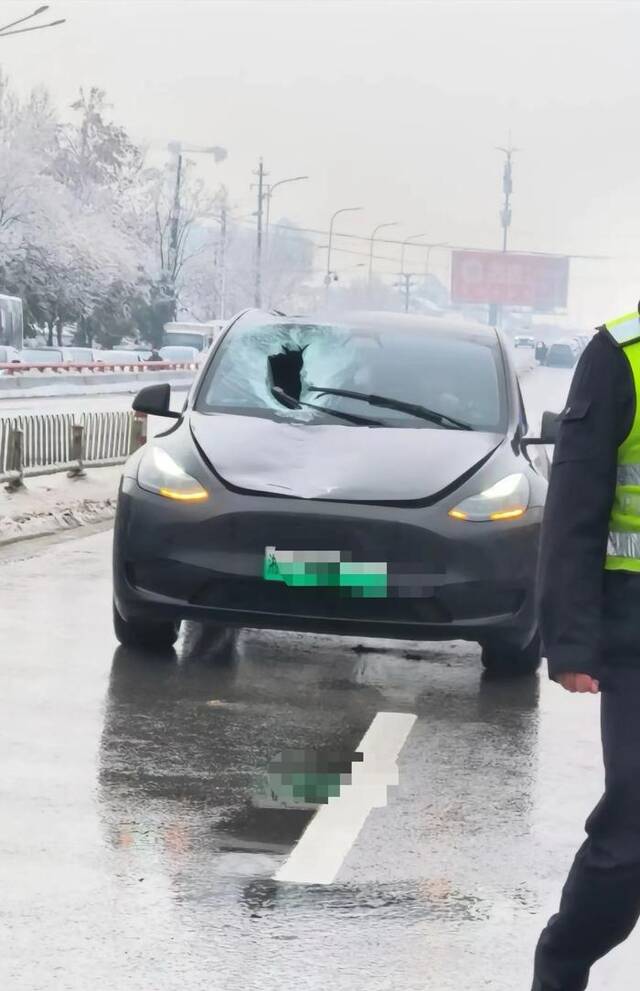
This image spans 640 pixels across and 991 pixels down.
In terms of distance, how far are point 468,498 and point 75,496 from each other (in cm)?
942

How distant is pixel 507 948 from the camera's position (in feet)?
14.6

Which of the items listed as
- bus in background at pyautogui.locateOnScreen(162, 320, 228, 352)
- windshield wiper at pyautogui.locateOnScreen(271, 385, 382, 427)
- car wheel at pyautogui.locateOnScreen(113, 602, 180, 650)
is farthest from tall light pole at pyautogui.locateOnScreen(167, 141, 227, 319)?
car wheel at pyautogui.locateOnScreen(113, 602, 180, 650)

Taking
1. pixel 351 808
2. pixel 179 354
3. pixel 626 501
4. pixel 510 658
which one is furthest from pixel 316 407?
pixel 179 354

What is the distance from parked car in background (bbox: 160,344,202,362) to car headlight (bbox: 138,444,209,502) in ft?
195

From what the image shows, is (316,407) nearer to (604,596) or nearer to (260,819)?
(260,819)

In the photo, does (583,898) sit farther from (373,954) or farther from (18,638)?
(18,638)

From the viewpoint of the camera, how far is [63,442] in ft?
59.5

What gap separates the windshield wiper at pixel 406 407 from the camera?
28.4 feet

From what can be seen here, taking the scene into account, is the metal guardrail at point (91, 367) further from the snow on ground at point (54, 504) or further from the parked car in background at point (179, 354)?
the snow on ground at point (54, 504)

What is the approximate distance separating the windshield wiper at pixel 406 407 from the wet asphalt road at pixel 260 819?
1101 millimetres

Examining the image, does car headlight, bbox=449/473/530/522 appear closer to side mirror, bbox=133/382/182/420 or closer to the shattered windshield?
the shattered windshield

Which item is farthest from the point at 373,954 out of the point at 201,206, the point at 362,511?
the point at 201,206

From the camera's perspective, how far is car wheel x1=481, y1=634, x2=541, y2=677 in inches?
320

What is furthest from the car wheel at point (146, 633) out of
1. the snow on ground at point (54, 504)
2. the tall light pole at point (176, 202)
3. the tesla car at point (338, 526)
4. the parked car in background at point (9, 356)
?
the tall light pole at point (176, 202)
